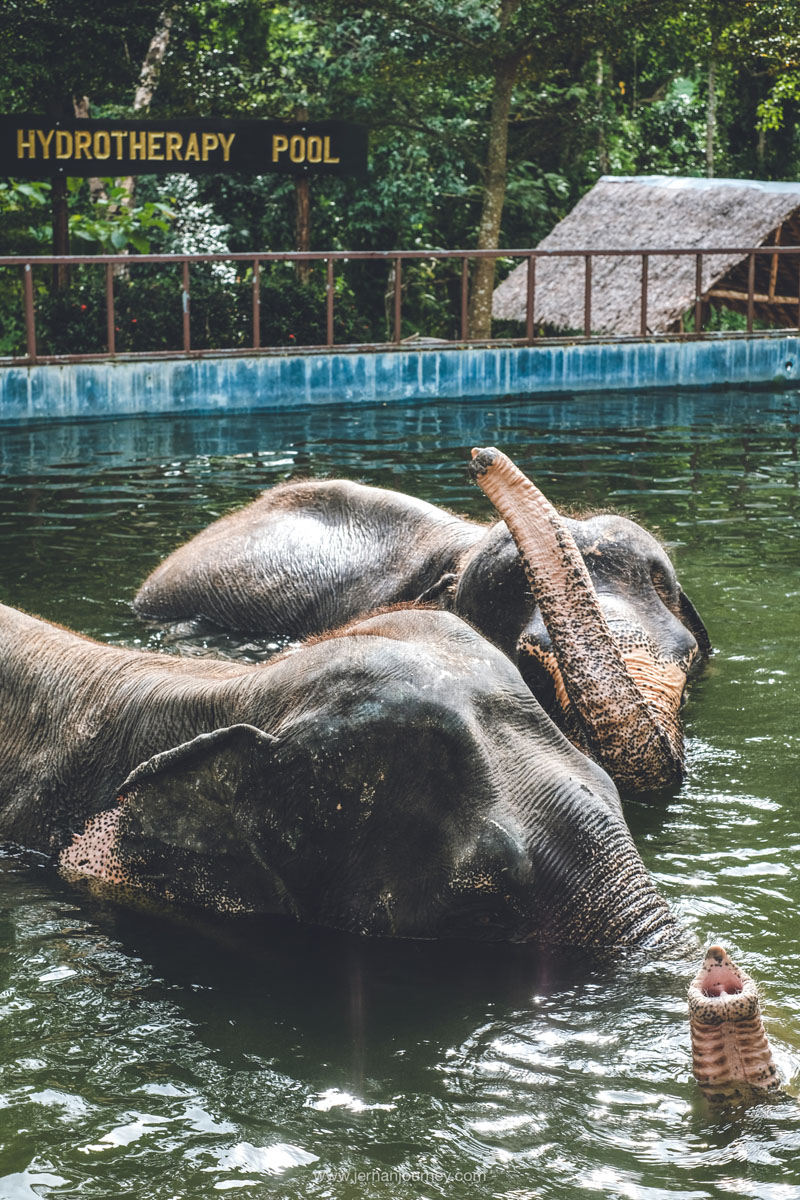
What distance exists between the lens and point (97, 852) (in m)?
4.91

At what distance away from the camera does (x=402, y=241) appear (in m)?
26.2

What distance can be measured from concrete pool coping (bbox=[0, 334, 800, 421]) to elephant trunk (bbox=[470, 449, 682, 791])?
1193 cm

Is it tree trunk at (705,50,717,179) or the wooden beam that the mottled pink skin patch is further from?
tree trunk at (705,50,717,179)

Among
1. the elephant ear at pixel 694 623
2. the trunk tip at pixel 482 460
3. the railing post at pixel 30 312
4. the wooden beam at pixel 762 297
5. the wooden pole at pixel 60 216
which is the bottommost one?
the elephant ear at pixel 694 623

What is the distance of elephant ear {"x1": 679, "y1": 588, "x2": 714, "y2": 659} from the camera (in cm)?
732

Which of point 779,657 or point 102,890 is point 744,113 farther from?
point 102,890

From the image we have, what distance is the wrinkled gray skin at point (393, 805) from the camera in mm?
4164

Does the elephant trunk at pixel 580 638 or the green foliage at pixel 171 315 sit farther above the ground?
the green foliage at pixel 171 315

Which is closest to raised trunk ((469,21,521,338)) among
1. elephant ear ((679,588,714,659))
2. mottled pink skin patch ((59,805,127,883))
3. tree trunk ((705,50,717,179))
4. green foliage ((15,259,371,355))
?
green foliage ((15,259,371,355))

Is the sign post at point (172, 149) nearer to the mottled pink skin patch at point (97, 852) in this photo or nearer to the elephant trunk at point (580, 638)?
the elephant trunk at point (580, 638)

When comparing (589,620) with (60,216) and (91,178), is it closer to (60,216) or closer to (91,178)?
(60,216)

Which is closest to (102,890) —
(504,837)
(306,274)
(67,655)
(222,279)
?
(67,655)

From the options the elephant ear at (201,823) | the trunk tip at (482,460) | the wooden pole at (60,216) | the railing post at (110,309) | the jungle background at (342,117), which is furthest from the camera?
the jungle background at (342,117)

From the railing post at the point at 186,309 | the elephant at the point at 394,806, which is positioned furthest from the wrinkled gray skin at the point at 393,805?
the railing post at the point at 186,309
